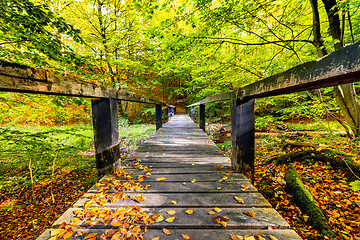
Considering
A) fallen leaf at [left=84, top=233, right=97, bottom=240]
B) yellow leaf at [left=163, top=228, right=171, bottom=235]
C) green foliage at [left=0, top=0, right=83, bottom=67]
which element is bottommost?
yellow leaf at [left=163, top=228, right=171, bottom=235]

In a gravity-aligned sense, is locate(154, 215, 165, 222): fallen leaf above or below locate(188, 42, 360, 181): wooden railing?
below

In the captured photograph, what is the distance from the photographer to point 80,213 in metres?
1.12

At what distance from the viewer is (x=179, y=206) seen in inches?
47.9

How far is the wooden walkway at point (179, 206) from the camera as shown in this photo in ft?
3.18

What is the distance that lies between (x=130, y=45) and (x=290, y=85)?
993 centimetres

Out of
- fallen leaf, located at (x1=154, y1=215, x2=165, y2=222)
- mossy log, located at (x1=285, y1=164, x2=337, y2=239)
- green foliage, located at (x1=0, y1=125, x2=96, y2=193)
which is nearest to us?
fallen leaf, located at (x1=154, y1=215, x2=165, y2=222)

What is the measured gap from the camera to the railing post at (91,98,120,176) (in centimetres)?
160

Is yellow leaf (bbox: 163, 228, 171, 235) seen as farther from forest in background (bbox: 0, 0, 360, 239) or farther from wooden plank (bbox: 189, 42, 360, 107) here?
wooden plank (bbox: 189, 42, 360, 107)

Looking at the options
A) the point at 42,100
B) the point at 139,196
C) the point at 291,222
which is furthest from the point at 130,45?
the point at 291,222

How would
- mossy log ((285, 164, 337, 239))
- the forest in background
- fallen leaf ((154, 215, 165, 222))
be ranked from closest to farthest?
fallen leaf ((154, 215, 165, 222)), mossy log ((285, 164, 337, 239)), the forest in background

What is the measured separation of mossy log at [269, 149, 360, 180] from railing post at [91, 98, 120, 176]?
10.9ft

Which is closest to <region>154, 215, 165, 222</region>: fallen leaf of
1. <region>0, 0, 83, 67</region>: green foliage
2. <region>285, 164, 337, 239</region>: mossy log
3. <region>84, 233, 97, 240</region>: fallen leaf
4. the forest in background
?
<region>84, 233, 97, 240</region>: fallen leaf

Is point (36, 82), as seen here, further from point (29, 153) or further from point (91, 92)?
point (29, 153)

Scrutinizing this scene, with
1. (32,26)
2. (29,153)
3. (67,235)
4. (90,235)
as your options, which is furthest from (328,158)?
(32,26)
